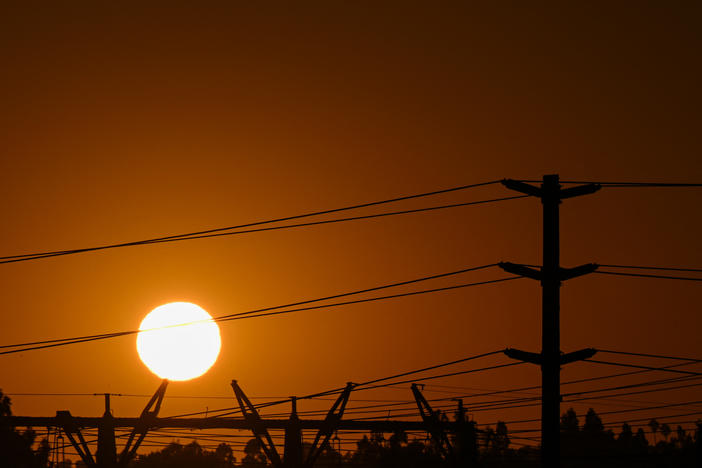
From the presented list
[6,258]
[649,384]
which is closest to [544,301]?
[649,384]

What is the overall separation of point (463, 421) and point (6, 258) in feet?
53.5

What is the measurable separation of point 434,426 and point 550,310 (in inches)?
624

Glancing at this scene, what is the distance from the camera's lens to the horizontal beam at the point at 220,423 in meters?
35.2

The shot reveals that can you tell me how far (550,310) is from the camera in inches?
814

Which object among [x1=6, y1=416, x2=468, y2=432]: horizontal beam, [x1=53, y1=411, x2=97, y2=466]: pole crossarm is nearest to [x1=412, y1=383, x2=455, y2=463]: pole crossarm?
[x1=6, y1=416, x2=468, y2=432]: horizontal beam

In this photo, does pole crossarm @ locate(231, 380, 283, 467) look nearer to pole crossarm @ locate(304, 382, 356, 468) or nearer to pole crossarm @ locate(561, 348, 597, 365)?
pole crossarm @ locate(304, 382, 356, 468)

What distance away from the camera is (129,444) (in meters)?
35.4

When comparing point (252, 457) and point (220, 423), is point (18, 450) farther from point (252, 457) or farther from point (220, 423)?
point (252, 457)

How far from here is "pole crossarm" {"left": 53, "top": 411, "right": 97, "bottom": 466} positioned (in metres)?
34.8

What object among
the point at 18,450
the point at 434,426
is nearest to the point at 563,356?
the point at 434,426

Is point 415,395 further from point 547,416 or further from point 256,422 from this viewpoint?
point 547,416

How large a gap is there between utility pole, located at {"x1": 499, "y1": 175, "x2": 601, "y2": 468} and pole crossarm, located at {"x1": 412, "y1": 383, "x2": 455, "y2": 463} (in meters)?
14.2

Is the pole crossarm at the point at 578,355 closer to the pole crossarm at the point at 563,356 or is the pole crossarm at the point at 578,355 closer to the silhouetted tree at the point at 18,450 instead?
the pole crossarm at the point at 563,356

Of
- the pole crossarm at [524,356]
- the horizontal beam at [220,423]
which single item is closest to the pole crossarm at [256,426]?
the horizontal beam at [220,423]
